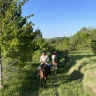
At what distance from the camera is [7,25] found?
51.1ft

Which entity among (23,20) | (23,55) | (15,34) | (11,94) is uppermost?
(23,20)

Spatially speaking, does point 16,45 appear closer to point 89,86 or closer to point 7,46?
point 7,46

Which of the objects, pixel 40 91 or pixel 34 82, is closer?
pixel 40 91

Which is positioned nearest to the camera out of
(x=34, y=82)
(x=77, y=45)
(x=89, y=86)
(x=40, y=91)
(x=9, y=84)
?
(x=89, y=86)

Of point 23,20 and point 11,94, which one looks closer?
point 11,94

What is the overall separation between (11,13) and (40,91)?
5.74 m

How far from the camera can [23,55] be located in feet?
Answer: 55.7

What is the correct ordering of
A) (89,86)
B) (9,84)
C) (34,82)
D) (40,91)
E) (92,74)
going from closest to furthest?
(89,86)
(40,91)
(92,74)
(9,84)
(34,82)

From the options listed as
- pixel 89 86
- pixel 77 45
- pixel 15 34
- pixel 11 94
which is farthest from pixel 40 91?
pixel 77 45

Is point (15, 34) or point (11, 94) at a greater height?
point (15, 34)

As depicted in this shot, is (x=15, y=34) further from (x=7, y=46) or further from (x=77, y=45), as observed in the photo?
(x=77, y=45)

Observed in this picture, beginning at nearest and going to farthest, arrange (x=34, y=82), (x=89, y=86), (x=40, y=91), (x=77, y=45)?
(x=89, y=86) < (x=40, y=91) < (x=34, y=82) < (x=77, y=45)

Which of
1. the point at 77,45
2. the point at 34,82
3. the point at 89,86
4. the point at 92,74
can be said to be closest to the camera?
the point at 89,86

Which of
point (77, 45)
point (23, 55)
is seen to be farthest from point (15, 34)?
point (77, 45)
